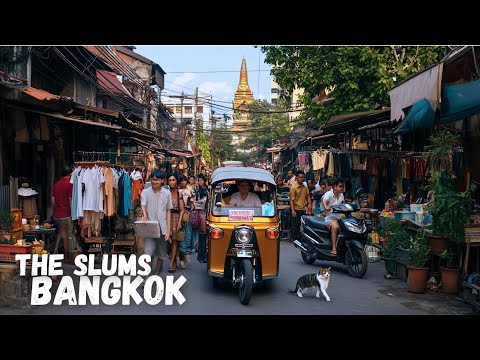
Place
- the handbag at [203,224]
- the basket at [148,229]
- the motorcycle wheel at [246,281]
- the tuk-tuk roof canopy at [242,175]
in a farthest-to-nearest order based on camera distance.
A: 1. the handbag at [203,224]
2. the tuk-tuk roof canopy at [242,175]
3. the basket at [148,229]
4. the motorcycle wheel at [246,281]

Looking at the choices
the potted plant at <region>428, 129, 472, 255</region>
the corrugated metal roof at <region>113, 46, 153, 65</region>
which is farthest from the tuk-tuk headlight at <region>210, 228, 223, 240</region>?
the corrugated metal roof at <region>113, 46, 153, 65</region>

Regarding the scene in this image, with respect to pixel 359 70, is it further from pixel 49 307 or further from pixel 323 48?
pixel 49 307

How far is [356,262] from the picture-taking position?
34.1 feet

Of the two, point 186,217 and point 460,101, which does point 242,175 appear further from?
point 460,101

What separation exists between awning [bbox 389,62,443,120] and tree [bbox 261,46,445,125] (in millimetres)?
5524

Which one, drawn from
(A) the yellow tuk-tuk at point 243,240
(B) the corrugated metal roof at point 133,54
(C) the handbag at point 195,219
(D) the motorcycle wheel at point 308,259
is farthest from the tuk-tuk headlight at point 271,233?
(B) the corrugated metal roof at point 133,54

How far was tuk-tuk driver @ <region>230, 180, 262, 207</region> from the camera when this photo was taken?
925 cm

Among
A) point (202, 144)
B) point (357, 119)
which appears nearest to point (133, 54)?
point (202, 144)

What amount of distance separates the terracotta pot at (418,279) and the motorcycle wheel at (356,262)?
1325mm

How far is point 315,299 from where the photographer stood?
27.8 feet

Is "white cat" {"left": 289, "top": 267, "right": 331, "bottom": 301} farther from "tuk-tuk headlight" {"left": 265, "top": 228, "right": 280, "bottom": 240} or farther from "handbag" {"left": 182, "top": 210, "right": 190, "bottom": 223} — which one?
"handbag" {"left": 182, "top": 210, "right": 190, "bottom": 223}

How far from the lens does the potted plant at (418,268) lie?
8828 mm

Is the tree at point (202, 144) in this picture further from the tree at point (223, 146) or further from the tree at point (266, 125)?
the tree at point (223, 146)

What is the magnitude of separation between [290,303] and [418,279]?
7.01 feet
